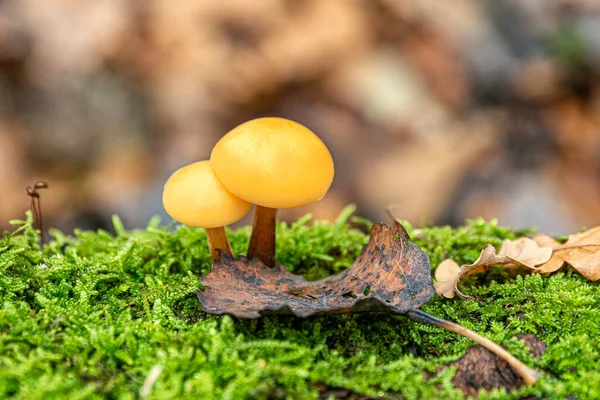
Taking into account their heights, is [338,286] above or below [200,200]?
below

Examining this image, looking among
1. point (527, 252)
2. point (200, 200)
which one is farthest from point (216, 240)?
point (527, 252)

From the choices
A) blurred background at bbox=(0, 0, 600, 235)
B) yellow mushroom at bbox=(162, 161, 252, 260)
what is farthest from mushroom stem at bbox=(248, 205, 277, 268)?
blurred background at bbox=(0, 0, 600, 235)

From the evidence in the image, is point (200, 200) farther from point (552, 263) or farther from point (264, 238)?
point (552, 263)

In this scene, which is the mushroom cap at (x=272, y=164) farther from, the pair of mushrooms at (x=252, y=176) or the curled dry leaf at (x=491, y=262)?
the curled dry leaf at (x=491, y=262)

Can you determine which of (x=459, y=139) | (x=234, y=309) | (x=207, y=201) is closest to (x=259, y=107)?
(x=459, y=139)

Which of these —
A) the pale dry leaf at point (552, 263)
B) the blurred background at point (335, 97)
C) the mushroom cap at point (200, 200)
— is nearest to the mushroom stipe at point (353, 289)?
the mushroom cap at point (200, 200)

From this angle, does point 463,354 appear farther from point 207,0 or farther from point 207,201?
point 207,0
